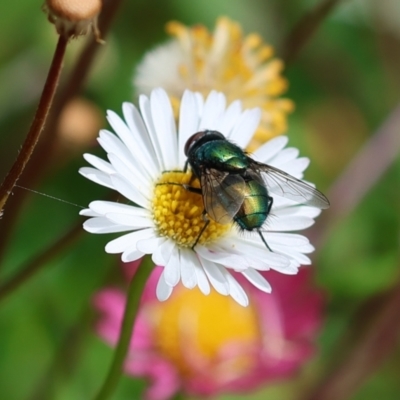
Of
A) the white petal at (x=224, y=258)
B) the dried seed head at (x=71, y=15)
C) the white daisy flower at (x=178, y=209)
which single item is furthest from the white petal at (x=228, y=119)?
the dried seed head at (x=71, y=15)

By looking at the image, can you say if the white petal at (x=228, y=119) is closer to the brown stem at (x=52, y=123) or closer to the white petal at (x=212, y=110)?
the white petal at (x=212, y=110)

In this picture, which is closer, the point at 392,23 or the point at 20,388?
the point at 20,388

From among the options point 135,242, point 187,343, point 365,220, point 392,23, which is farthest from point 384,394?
point 135,242

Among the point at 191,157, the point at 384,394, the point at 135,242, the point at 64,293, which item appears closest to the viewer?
the point at 135,242

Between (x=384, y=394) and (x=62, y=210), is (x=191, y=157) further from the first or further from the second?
(x=384, y=394)

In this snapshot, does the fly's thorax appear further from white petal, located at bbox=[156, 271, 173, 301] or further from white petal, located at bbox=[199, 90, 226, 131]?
white petal, located at bbox=[156, 271, 173, 301]

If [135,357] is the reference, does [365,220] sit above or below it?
above

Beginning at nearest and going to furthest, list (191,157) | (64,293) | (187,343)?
(191,157) → (187,343) → (64,293)

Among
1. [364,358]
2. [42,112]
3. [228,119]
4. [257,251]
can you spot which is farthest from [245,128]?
[364,358]
